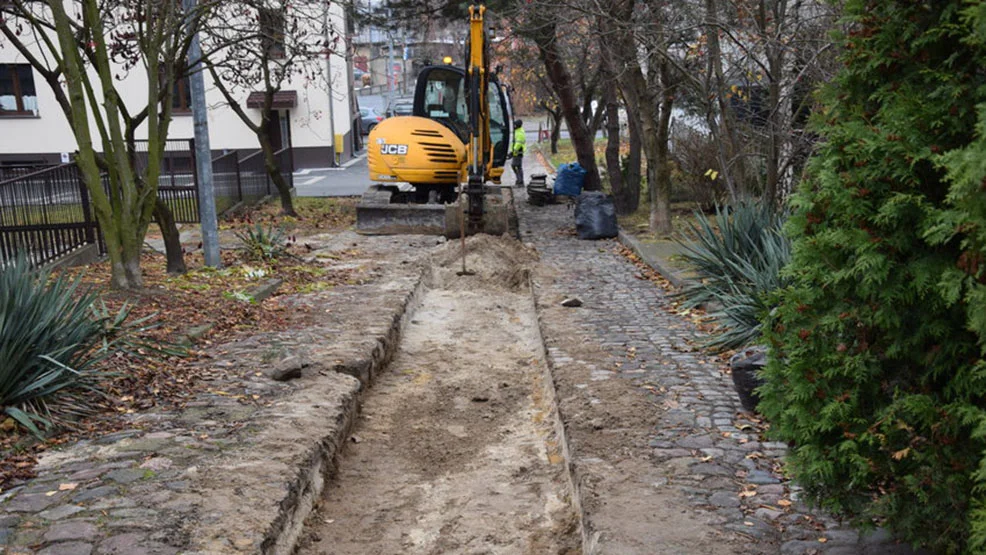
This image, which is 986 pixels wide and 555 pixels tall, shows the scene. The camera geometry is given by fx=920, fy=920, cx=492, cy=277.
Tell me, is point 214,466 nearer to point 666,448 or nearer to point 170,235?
point 666,448

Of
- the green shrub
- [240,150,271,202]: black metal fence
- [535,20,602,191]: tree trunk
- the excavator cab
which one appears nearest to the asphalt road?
[240,150,271,202]: black metal fence

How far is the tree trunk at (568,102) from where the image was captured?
16.9 metres

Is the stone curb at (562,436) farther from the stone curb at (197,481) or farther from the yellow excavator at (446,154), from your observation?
the yellow excavator at (446,154)

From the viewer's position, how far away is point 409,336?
9828mm

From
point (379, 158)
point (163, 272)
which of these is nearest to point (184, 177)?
point (379, 158)

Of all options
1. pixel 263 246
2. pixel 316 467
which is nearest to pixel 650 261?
pixel 263 246

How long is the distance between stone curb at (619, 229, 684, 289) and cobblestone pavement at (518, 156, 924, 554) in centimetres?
94

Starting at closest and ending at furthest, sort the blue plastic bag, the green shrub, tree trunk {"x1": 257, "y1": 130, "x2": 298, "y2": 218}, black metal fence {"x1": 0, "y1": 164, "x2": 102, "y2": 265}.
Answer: the green shrub → black metal fence {"x1": 0, "y1": 164, "x2": 102, "y2": 265} → tree trunk {"x1": 257, "y1": 130, "x2": 298, "y2": 218} → the blue plastic bag

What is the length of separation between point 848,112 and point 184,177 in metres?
→ 16.1

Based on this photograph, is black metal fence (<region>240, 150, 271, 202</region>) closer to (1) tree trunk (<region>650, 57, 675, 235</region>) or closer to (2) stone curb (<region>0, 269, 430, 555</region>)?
(1) tree trunk (<region>650, 57, 675, 235</region>)

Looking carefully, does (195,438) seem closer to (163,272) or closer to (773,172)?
Answer: (163,272)

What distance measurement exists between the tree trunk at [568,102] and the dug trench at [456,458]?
7.98m

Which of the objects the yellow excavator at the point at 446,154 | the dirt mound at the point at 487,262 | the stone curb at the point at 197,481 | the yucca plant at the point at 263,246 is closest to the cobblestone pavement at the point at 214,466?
the stone curb at the point at 197,481

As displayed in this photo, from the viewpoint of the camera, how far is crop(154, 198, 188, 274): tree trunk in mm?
10758
